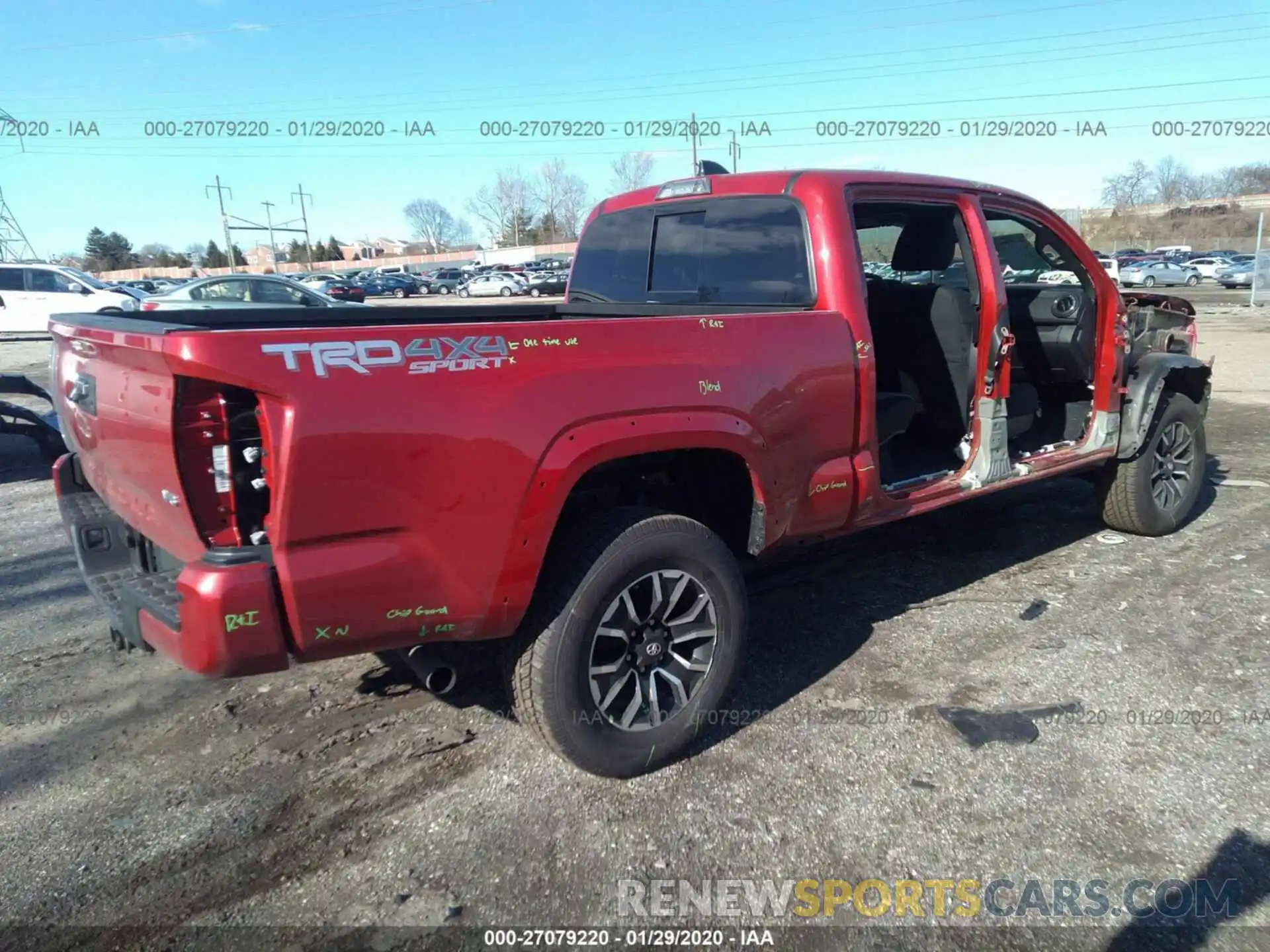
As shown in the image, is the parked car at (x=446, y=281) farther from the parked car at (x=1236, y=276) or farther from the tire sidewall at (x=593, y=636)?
the tire sidewall at (x=593, y=636)

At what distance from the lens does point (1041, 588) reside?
471cm

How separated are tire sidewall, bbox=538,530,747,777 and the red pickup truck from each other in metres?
0.01

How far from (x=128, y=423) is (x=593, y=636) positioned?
1.50 m

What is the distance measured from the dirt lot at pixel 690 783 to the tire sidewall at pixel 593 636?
13 cm

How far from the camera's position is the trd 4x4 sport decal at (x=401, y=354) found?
2.21 metres

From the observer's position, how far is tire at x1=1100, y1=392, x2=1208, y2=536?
5246mm

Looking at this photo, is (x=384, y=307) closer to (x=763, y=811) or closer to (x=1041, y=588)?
(x=763, y=811)

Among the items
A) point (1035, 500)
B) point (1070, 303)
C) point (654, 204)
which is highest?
point (654, 204)

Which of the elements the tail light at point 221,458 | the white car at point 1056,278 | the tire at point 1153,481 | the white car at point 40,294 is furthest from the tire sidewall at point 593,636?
the white car at point 40,294

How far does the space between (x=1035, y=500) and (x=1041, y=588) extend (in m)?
1.96

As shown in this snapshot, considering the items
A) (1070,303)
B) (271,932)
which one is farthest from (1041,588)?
(271,932)

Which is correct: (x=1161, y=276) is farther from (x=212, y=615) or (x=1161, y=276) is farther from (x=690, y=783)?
(x=212, y=615)

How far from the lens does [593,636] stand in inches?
112


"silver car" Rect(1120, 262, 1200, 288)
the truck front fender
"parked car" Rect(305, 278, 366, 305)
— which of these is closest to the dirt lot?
the truck front fender
